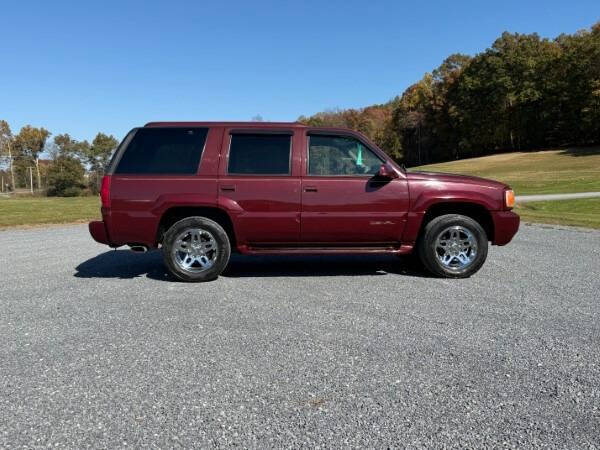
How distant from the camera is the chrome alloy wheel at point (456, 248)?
5.64 metres

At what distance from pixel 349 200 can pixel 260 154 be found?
1.27 metres

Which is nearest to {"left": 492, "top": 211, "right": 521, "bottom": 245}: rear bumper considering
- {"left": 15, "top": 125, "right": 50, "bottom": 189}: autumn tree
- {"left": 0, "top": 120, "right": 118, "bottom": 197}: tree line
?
{"left": 0, "top": 120, "right": 118, "bottom": 197}: tree line

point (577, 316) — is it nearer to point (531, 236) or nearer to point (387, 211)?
point (387, 211)

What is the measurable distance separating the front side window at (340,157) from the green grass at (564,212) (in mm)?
8283

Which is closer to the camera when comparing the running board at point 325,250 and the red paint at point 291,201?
the red paint at point 291,201

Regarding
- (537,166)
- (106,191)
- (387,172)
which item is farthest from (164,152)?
(537,166)

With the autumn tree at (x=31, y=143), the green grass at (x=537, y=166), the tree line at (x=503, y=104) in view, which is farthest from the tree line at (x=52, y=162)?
the green grass at (x=537, y=166)

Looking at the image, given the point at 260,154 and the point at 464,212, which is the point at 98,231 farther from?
the point at 464,212

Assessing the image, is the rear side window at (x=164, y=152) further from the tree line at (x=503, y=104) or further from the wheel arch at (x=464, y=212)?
the tree line at (x=503, y=104)

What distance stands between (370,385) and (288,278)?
3.04m

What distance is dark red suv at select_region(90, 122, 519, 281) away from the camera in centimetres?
547

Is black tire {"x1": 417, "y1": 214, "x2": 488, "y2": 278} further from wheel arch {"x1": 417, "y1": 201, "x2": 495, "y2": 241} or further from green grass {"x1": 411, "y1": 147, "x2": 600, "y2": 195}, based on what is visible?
green grass {"x1": 411, "y1": 147, "x2": 600, "y2": 195}

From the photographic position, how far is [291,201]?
5.48 m

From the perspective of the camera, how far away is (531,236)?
9461 millimetres
